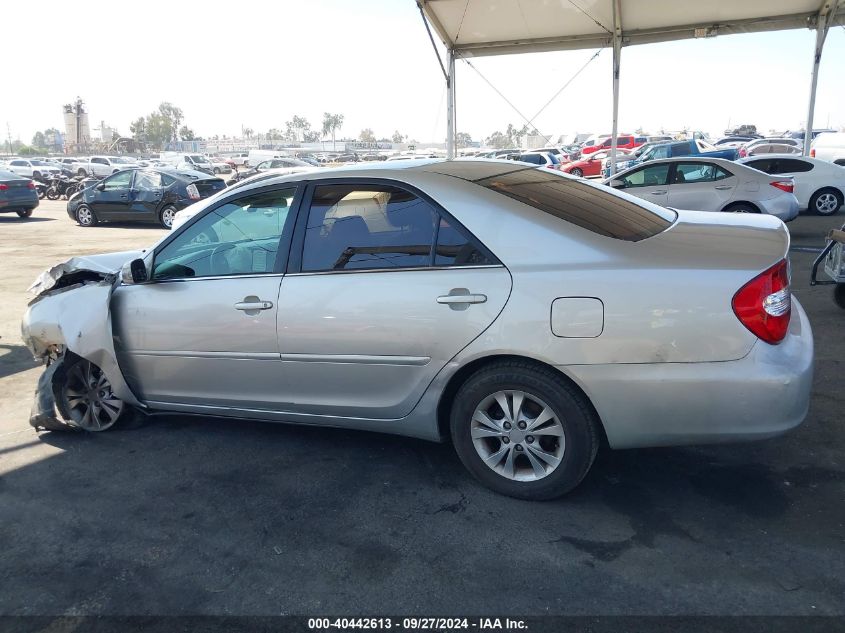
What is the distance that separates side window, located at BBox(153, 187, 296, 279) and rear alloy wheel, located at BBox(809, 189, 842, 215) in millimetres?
14803

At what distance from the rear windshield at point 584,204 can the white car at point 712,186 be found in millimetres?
8019

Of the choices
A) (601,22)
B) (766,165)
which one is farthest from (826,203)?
(601,22)

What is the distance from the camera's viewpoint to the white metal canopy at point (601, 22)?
12.7 metres

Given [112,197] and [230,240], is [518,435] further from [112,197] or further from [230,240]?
[112,197]

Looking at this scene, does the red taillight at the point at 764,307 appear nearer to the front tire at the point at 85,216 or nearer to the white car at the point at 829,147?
the front tire at the point at 85,216

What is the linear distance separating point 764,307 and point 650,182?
9809mm

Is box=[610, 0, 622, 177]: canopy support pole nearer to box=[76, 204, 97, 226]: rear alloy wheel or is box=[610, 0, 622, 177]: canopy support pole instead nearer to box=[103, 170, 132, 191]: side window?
box=[103, 170, 132, 191]: side window

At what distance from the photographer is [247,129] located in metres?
154

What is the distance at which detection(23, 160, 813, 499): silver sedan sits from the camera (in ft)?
10.2

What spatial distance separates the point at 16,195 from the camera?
19578 mm

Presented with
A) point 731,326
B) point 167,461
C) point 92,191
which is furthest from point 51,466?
point 92,191

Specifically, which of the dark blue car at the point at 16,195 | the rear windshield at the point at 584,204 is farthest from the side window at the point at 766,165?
the dark blue car at the point at 16,195

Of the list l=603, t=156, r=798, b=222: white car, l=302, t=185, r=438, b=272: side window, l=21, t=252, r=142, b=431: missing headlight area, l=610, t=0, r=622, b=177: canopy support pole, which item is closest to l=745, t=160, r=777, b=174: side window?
l=610, t=0, r=622, b=177: canopy support pole

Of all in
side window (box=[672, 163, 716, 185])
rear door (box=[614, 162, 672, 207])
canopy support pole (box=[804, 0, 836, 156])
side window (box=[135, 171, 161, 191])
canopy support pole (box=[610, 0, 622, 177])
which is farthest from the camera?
side window (box=[135, 171, 161, 191])
